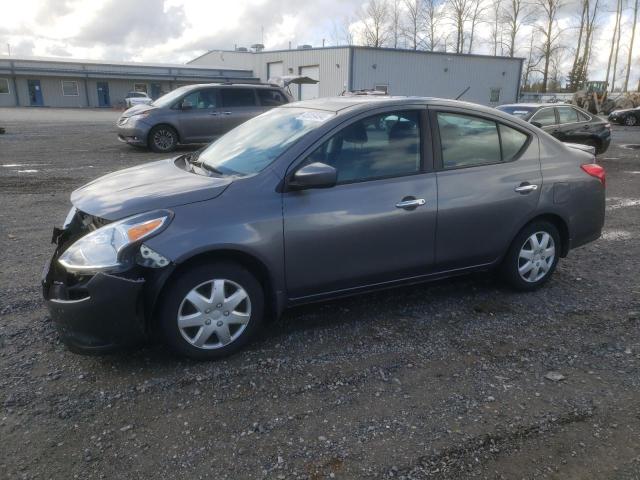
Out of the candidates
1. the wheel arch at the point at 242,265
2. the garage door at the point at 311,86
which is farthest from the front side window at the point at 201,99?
the garage door at the point at 311,86

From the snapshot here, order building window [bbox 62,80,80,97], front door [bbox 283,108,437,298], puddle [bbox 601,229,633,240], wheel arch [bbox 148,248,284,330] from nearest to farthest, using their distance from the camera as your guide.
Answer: wheel arch [bbox 148,248,284,330]
front door [bbox 283,108,437,298]
puddle [bbox 601,229,633,240]
building window [bbox 62,80,80,97]

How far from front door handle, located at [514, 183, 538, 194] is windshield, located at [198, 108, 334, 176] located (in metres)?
1.66

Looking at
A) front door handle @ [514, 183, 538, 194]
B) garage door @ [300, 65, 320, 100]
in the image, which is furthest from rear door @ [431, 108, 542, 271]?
garage door @ [300, 65, 320, 100]

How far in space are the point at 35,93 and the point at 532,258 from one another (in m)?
52.7

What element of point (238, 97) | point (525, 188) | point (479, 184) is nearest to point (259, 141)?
point (479, 184)

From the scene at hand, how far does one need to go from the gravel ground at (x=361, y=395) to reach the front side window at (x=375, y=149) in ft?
3.73

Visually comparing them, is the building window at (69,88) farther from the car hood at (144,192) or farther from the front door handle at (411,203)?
the front door handle at (411,203)

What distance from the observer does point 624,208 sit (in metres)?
8.22

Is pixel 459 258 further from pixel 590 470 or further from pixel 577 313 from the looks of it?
pixel 590 470

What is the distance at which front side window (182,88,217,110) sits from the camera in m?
13.6

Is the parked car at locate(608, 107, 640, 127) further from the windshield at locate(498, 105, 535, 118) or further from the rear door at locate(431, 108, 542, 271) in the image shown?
the rear door at locate(431, 108, 542, 271)

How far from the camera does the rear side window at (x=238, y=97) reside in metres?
13.8

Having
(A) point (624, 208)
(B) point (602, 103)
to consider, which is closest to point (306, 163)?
(A) point (624, 208)

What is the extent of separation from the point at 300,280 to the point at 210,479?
1437 millimetres
